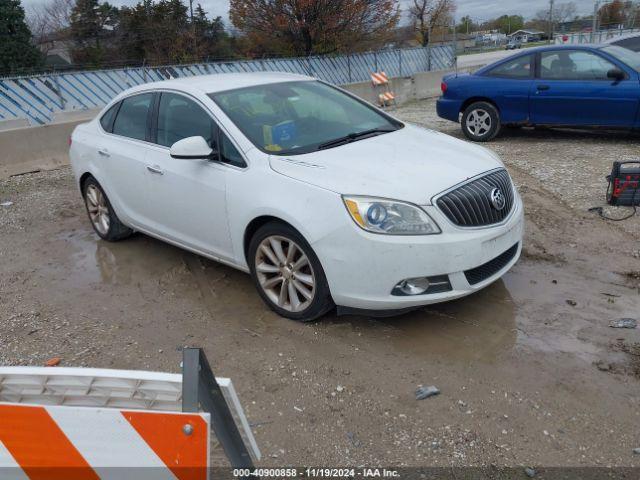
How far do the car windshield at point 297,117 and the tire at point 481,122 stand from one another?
508cm

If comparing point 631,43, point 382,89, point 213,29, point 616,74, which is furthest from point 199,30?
point 616,74

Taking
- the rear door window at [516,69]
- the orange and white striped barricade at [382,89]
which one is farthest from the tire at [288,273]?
the orange and white striped barricade at [382,89]

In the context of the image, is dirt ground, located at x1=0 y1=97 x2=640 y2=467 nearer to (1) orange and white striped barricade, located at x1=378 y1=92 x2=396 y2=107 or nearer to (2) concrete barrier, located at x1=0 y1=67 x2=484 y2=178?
(2) concrete barrier, located at x1=0 y1=67 x2=484 y2=178

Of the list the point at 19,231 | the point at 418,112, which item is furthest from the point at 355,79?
the point at 19,231

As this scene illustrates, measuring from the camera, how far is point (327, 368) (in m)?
3.52

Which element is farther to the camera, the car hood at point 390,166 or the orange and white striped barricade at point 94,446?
the car hood at point 390,166

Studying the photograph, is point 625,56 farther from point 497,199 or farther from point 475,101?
point 497,199

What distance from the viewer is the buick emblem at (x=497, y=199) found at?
3.87 m

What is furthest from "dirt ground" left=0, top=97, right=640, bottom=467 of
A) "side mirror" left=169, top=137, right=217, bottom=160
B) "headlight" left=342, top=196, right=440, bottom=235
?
"side mirror" left=169, top=137, right=217, bottom=160

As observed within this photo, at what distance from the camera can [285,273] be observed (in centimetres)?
396

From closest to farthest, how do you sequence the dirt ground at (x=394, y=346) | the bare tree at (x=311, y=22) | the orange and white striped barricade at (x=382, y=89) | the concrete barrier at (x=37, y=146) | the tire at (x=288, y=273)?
the dirt ground at (x=394, y=346) < the tire at (x=288, y=273) < the concrete barrier at (x=37, y=146) < the orange and white striped barricade at (x=382, y=89) < the bare tree at (x=311, y=22)

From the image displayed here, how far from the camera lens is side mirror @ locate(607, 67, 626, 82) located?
8188 millimetres

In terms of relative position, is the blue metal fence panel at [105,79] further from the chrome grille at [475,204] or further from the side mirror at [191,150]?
the chrome grille at [475,204]

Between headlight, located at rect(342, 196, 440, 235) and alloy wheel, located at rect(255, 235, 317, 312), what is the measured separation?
490 mm
